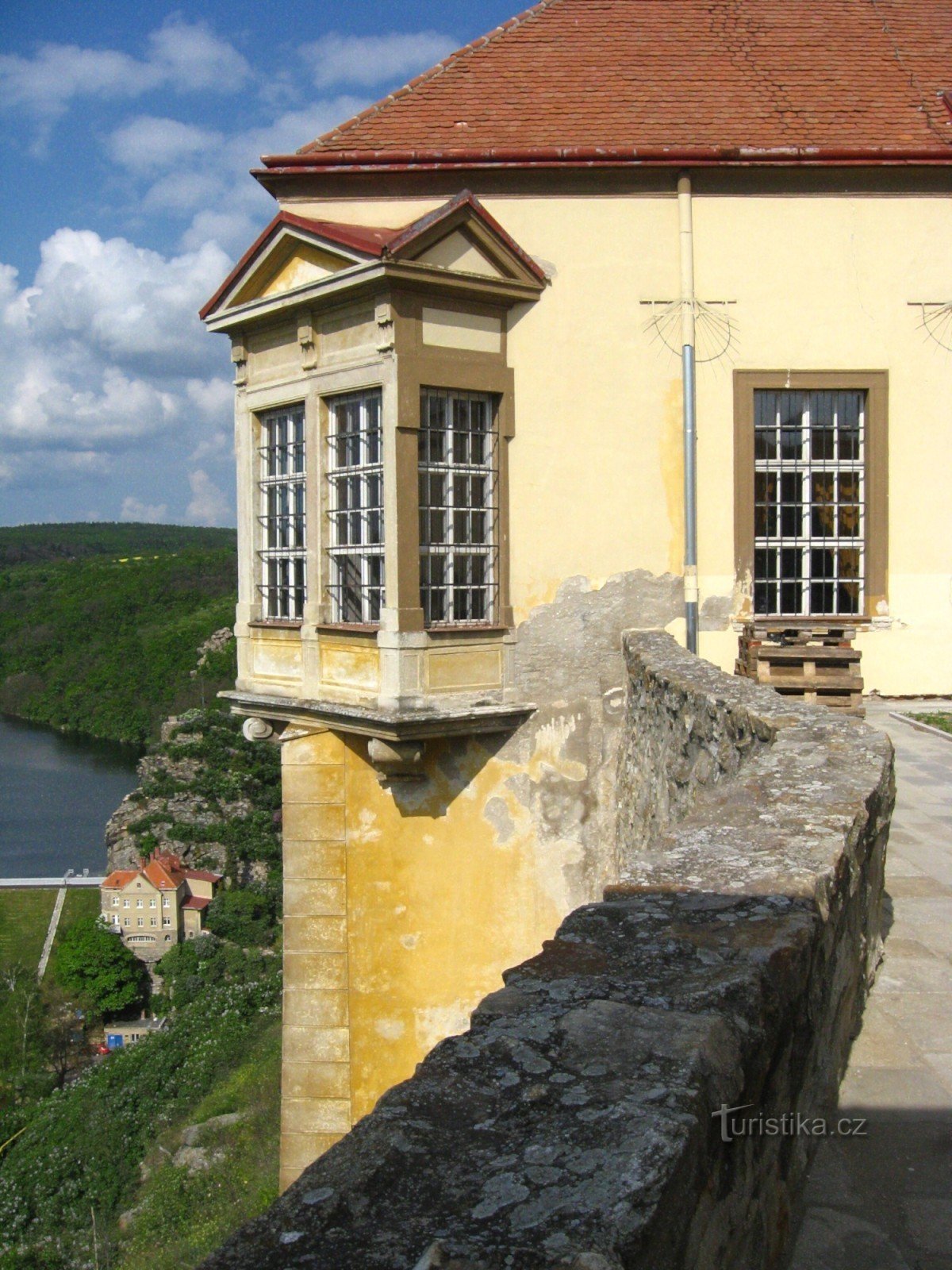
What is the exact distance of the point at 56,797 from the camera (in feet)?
274

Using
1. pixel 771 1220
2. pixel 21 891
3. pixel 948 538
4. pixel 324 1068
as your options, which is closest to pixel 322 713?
pixel 324 1068

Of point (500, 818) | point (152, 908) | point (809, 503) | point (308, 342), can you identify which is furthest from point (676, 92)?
point (152, 908)

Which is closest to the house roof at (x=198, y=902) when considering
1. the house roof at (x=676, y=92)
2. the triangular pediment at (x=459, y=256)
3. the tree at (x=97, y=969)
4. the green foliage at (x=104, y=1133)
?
the tree at (x=97, y=969)

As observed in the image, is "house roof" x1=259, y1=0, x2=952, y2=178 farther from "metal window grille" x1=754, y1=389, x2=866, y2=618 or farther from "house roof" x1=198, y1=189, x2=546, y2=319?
"metal window grille" x1=754, y1=389, x2=866, y2=618

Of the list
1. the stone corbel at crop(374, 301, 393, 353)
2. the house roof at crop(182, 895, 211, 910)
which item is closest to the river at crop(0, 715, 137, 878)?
the house roof at crop(182, 895, 211, 910)

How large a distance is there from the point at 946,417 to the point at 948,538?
103cm

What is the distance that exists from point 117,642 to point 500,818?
368ft

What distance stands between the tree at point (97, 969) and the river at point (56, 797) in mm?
16592

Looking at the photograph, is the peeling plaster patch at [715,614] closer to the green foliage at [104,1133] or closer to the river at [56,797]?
the green foliage at [104,1133]

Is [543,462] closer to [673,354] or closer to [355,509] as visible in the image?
[673,354]

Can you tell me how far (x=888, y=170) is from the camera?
9555mm

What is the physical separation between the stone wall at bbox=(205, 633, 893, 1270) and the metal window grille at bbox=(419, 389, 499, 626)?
469 cm

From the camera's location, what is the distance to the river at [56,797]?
2793 inches

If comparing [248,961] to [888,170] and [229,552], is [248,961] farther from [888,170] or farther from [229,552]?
[229,552]
